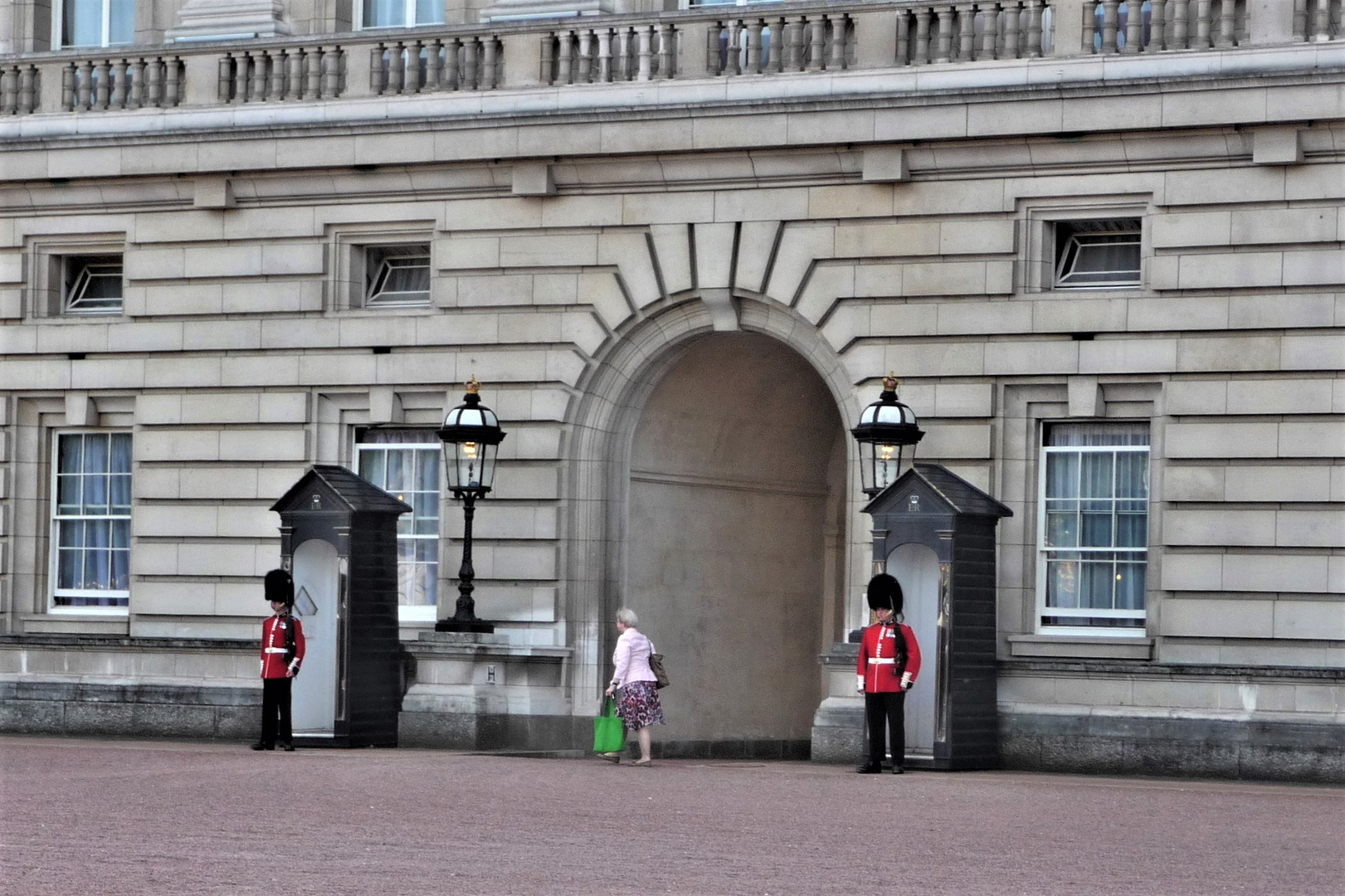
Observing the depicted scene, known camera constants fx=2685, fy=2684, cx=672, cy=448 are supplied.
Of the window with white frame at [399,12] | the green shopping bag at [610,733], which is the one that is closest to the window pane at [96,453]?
the window with white frame at [399,12]

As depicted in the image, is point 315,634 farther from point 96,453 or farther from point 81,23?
point 81,23


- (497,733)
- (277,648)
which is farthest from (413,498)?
(277,648)

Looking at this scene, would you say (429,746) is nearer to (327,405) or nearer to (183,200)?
(327,405)

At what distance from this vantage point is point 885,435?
20859mm

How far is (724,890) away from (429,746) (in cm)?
1051

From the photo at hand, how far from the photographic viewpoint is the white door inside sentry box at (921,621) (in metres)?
20.3

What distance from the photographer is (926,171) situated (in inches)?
845

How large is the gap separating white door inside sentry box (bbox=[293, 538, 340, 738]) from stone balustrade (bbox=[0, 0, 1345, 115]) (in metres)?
4.19

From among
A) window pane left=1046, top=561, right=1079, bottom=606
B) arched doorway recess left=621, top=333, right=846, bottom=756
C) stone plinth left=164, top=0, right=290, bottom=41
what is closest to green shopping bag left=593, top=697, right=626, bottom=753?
arched doorway recess left=621, top=333, right=846, bottom=756

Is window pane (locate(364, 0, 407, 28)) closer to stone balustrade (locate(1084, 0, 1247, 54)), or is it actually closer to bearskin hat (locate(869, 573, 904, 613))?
stone balustrade (locate(1084, 0, 1247, 54))

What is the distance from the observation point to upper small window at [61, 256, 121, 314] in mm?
25000

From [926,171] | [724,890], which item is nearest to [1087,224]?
[926,171]

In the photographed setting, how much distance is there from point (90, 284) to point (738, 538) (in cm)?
651

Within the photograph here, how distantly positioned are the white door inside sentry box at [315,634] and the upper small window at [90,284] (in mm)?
4267
